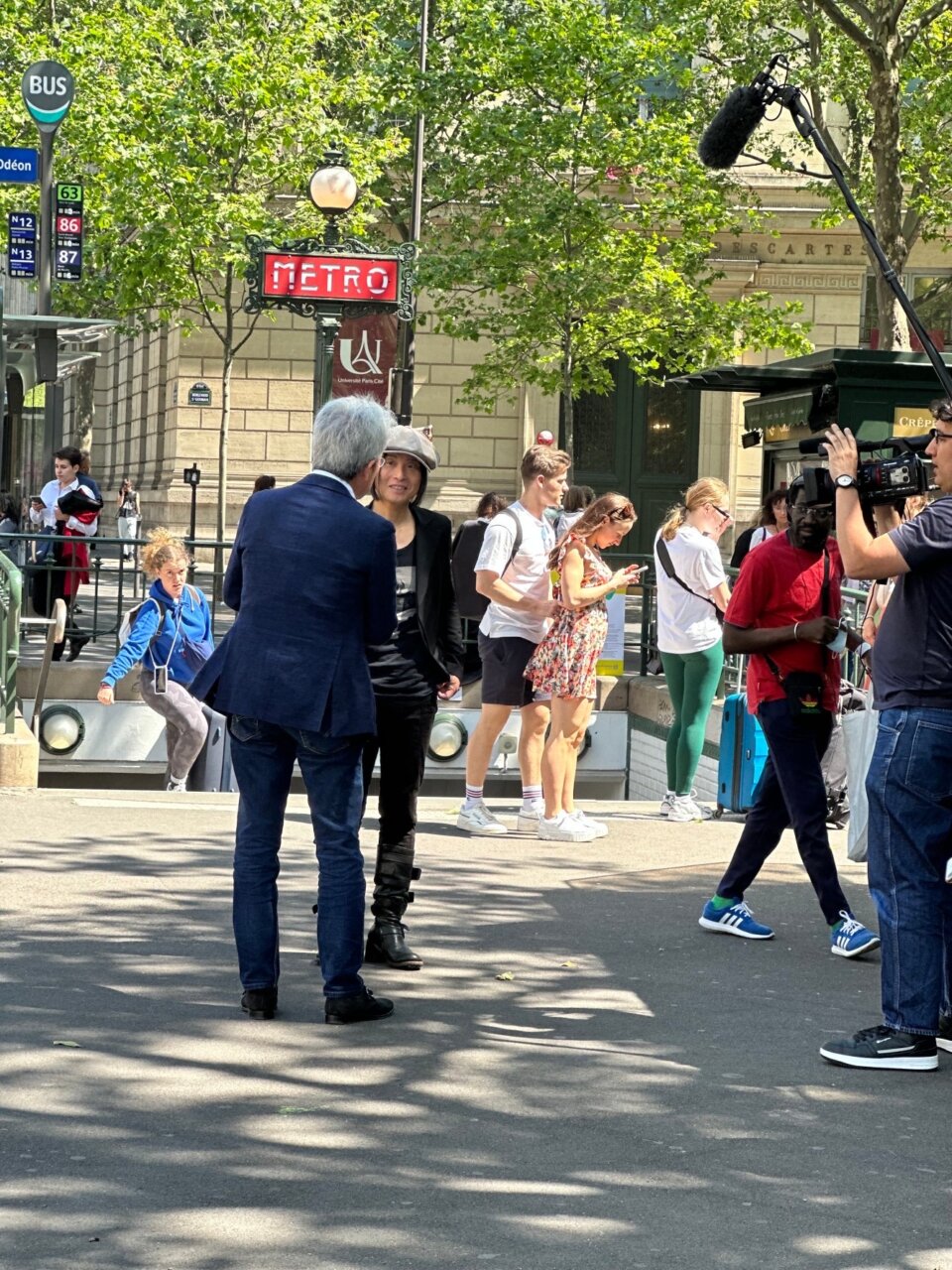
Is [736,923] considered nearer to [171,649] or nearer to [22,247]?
[171,649]

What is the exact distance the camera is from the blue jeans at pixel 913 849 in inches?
223

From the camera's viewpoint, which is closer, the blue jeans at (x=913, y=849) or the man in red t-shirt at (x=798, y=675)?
the blue jeans at (x=913, y=849)

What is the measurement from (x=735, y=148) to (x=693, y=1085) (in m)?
4.73

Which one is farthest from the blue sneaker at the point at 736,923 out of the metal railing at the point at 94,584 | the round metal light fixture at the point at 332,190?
the metal railing at the point at 94,584

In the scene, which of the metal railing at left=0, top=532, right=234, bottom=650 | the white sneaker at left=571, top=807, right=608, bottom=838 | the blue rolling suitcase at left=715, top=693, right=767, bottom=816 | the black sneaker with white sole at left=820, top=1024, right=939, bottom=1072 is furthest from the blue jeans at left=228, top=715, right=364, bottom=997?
the metal railing at left=0, top=532, right=234, bottom=650

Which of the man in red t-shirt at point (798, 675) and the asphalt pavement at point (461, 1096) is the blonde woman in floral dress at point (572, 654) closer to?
the asphalt pavement at point (461, 1096)

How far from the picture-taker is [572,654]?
9.84 m

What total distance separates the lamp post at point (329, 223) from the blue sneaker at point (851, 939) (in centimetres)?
739

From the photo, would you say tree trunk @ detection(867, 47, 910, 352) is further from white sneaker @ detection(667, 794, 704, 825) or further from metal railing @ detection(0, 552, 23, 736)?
metal railing @ detection(0, 552, 23, 736)

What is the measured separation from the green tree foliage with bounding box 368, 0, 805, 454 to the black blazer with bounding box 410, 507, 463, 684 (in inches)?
851

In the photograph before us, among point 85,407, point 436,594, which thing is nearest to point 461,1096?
point 436,594

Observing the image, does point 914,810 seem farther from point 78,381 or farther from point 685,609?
point 78,381

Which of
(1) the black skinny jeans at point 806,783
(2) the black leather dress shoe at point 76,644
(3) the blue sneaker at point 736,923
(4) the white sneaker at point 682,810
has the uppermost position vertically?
(1) the black skinny jeans at point 806,783

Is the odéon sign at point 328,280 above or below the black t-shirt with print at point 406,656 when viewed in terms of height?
above
